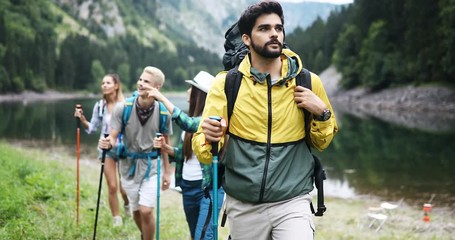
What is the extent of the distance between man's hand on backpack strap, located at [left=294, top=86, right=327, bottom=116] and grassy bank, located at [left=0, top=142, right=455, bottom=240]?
14.0ft

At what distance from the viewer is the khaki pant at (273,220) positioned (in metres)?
3.63

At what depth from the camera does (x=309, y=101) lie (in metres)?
3.62

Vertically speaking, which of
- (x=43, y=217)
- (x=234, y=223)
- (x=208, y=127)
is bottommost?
(x=43, y=217)

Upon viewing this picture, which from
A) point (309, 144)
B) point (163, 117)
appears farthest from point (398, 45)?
point (309, 144)

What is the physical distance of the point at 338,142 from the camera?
98.2 feet

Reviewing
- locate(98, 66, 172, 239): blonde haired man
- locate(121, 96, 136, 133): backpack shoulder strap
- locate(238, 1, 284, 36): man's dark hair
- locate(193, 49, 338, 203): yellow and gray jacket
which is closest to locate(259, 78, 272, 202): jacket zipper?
locate(193, 49, 338, 203): yellow and gray jacket

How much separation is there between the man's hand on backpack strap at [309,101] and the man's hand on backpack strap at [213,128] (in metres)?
0.57

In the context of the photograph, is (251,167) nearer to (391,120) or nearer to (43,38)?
(391,120)

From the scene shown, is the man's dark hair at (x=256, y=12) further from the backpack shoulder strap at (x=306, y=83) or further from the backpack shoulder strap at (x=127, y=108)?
the backpack shoulder strap at (x=127, y=108)

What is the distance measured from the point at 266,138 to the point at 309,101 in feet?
1.33

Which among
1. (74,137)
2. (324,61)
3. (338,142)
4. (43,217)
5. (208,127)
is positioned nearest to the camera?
(208,127)

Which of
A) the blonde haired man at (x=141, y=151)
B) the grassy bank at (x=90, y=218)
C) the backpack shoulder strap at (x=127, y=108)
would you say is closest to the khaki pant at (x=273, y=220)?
the blonde haired man at (x=141, y=151)

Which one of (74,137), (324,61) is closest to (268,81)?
(74,137)

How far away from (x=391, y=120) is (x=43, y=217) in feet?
128
